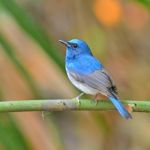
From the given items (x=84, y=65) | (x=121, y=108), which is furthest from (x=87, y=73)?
(x=121, y=108)

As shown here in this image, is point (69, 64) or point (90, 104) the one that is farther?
point (69, 64)

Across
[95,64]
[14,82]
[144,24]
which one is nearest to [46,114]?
[95,64]

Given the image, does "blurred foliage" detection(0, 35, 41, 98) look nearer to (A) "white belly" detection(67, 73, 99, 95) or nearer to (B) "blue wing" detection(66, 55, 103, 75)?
(A) "white belly" detection(67, 73, 99, 95)

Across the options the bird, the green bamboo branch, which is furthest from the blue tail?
the green bamboo branch

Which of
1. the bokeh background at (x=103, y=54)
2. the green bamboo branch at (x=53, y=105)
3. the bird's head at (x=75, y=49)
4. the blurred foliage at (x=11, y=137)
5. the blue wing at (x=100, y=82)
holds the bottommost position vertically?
the bokeh background at (x=103, y=54)

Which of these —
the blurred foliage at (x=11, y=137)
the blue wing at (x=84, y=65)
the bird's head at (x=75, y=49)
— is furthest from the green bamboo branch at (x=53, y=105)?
the bird's head at (x=75, y=49)

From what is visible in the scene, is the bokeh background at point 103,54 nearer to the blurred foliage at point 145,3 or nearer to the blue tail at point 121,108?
the blue tail at point 121,108

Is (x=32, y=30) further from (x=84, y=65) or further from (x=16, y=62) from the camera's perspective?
(x=84, y=65)

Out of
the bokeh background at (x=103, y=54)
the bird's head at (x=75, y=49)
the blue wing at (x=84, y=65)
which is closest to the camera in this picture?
the blue wing at (x=84, y=65)

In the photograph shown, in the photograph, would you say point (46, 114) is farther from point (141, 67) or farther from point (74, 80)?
point (141, 67)
